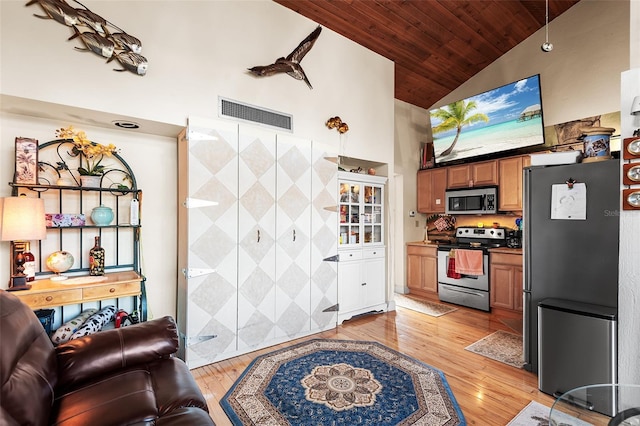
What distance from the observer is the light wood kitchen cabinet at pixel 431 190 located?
201 inches

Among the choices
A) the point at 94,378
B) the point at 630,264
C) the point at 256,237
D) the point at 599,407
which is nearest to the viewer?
the point at 599,407

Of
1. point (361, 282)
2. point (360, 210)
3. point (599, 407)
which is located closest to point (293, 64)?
point (360, 210)

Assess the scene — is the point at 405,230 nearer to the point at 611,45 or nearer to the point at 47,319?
the point at 611,45

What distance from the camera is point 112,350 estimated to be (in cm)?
170

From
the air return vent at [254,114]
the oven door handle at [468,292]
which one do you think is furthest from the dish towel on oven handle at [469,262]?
the air return vent at [254,114]

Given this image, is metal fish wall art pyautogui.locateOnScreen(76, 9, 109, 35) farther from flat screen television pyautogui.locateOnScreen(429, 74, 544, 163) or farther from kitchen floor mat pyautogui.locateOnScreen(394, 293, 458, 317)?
kitchen floor mat pyautogui.locateOnScreen(394, 293, 458, 317)

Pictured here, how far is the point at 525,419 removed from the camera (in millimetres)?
1998

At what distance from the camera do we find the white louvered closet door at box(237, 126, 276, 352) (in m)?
2.98

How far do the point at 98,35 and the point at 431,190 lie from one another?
478cm

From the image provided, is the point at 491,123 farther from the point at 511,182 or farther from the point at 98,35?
the point at 98,35

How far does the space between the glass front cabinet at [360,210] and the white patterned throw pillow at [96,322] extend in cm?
245

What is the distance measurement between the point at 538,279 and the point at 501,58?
3838 mm

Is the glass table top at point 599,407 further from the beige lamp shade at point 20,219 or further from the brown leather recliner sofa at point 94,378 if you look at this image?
the beige lamp shade at point 20,219

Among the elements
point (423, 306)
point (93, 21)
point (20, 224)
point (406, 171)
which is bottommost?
point (423, 306)
